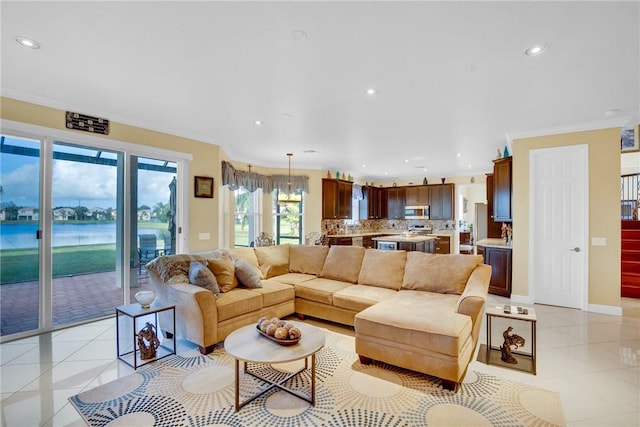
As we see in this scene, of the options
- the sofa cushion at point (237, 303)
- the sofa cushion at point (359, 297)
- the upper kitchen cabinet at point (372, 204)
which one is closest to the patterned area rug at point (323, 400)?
the sofa cushion at point (237, 303)

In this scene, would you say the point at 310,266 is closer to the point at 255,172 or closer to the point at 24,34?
the point at 255,172

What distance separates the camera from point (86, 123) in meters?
3.82

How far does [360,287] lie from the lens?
12.7 ft

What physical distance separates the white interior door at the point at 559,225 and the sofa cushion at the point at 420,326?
281 cm

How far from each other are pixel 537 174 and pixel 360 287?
340cm

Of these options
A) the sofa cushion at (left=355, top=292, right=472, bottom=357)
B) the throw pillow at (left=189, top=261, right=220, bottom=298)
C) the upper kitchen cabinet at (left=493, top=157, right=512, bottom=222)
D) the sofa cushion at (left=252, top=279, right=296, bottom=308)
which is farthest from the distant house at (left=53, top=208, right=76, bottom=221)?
the upper kitchen cabinet at (left=493, top=157, right=512, bottom=222)

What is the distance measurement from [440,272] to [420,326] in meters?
1.25

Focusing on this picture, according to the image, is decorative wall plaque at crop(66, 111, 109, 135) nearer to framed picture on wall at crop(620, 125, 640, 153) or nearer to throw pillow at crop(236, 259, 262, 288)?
throw pillow at crop(236, 259, 262, 288)

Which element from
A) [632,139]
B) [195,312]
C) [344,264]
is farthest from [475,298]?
[632,139]

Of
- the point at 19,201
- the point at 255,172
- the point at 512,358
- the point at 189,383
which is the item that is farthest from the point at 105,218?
the point at 512,358

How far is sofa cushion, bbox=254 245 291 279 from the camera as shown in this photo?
14.5 ft

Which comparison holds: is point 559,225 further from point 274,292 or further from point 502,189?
point 274,292

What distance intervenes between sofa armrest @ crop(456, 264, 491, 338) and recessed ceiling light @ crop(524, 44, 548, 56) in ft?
6.81

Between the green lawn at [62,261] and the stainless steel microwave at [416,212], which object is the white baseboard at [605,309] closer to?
the stainless steel microwave at [416,212]
